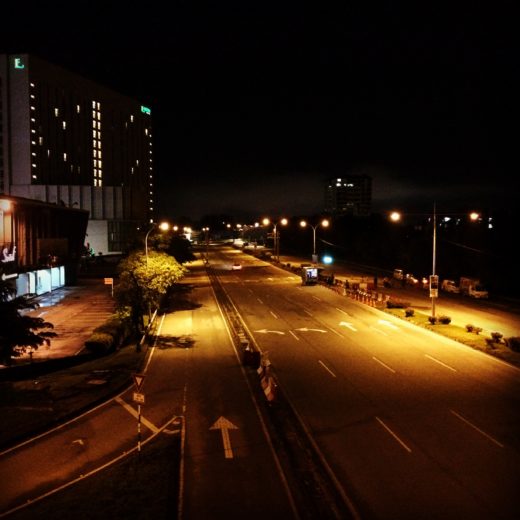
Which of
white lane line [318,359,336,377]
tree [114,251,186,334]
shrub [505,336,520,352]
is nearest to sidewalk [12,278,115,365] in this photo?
tree [114,251,186,334]

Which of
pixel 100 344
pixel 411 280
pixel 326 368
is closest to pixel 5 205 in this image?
pixel 100 344

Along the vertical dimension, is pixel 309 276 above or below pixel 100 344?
above

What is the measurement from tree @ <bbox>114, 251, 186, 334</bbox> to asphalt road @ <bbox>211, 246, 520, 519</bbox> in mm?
6738

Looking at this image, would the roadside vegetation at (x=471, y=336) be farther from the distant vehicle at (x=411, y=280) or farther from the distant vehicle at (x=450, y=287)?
the distant vehicle at (x=411, y=280)

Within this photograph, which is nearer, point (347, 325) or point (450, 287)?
point (347, 325)

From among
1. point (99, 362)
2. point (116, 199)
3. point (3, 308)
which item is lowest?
point (99, 362)

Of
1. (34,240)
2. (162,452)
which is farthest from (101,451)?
(34,240)

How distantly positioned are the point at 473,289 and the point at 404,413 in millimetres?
37058

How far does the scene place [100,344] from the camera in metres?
28.5

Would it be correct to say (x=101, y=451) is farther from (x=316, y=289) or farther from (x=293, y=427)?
(x=316, y=289)

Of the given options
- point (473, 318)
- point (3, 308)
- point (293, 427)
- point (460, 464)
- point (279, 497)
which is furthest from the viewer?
point (473, 318)

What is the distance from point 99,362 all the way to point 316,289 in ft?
113

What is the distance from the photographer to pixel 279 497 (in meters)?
12.6

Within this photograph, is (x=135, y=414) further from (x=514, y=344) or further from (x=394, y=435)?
(x=514, y=344)
